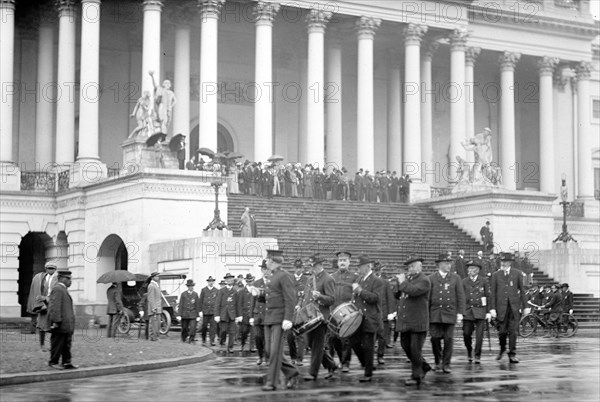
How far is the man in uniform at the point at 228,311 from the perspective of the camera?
28031mm

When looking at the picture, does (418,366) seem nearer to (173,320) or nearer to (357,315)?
(357,315)

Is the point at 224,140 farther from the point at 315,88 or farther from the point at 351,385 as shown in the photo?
the point at 351,385

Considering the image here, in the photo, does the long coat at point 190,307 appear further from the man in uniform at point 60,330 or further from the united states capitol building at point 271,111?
the man in uniform at point 60,330

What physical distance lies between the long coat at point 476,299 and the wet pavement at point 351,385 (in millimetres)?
988

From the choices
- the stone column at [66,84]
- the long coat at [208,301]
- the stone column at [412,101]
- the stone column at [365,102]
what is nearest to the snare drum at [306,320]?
the long coat at [208,301]

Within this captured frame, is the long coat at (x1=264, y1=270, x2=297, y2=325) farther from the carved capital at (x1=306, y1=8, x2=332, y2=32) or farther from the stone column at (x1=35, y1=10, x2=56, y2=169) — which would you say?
the carved capital at (x1=306, y1=8, x2=332, y2=32)

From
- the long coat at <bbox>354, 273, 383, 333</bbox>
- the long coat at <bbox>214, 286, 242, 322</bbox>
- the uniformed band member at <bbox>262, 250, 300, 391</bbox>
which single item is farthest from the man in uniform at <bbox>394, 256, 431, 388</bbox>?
the long coat at <bbox>214, 286, 242, 322</bbox>

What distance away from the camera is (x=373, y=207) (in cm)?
5100

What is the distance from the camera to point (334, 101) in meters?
60.2

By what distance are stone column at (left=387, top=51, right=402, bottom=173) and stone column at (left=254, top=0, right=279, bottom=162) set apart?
1197 cm

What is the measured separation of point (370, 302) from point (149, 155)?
26.6 m

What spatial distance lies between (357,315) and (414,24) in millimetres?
42255

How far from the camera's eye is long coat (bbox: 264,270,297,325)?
18219mm

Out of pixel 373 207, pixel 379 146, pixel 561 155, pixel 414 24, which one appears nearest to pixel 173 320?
pixel 373 207
